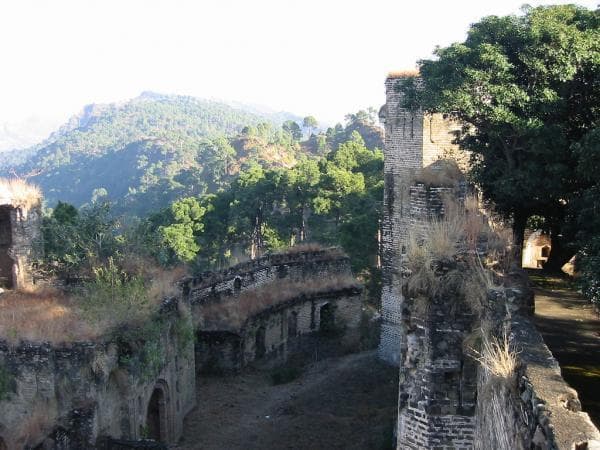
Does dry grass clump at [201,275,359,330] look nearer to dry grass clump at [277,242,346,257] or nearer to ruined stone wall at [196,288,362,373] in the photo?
ruined stone wall at [196,288,362,373]

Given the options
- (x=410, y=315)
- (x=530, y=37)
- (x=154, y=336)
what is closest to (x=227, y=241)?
(x=154, y=336)

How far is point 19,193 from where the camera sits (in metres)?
17.8

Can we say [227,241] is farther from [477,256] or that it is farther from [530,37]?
[477,256]

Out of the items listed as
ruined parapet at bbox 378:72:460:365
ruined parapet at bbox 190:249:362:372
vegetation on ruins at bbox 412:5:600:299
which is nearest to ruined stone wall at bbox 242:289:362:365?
ruined parapet at bbox 190:249:362:372

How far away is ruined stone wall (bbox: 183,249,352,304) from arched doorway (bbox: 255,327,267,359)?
174cm

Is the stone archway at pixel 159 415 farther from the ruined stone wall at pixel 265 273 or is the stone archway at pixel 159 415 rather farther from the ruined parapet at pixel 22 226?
the ruined parapet at pixel 22 226

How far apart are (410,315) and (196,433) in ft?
34.2

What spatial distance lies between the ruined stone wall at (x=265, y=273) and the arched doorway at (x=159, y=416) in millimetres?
4878

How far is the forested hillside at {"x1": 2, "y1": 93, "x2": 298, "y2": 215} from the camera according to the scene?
278ft

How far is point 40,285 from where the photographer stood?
18.0 meters

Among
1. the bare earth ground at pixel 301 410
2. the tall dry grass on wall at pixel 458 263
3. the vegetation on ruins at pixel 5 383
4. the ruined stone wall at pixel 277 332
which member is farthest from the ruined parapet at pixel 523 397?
the ruined stone wall at pixel 277 332

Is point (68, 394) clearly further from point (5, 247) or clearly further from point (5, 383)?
point (5, 247)

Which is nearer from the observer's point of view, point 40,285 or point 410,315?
point 410,315

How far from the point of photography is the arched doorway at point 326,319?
24.8 m
